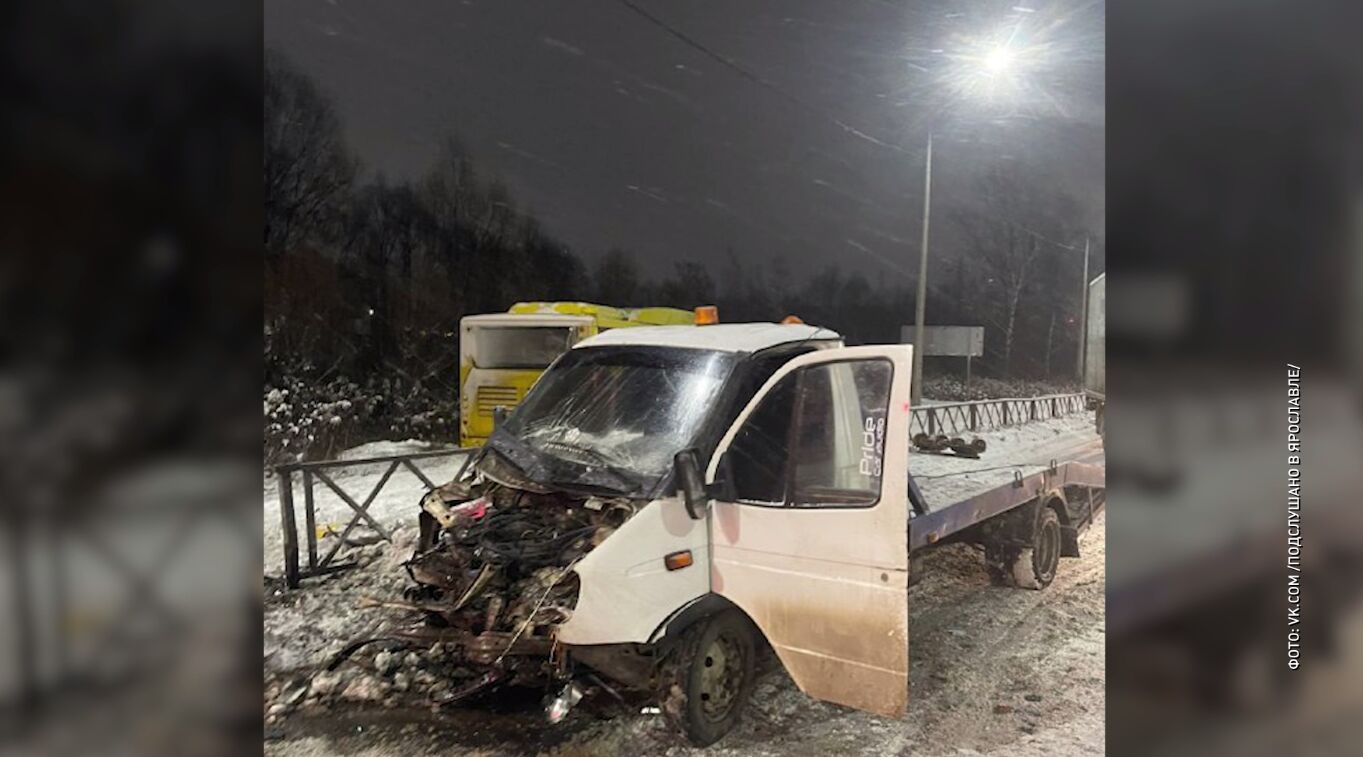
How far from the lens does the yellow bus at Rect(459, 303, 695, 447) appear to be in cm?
237

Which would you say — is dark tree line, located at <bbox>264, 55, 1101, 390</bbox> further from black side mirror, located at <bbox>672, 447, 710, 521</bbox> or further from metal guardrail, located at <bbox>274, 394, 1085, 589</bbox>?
black side mirror, located at <bbox>672, 447, 710, 521</bbox>

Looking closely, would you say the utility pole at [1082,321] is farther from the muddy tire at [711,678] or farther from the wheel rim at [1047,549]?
the muddy tire at [711,678]

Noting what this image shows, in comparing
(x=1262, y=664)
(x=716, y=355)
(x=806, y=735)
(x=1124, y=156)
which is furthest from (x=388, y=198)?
(x=1262, y=664)

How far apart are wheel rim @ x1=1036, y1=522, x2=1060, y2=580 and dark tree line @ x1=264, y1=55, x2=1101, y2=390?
422mm

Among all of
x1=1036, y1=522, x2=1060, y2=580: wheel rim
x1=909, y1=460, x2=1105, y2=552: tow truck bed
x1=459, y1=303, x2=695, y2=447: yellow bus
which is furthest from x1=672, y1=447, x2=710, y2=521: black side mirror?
x1=1036, y1=522, x2=1060, y2=580: wheel rim

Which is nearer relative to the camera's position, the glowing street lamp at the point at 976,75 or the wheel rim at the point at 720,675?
the wheel rim at the point at 720,675

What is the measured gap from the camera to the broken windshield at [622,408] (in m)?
2.27

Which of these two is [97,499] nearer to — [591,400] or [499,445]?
[499,445]

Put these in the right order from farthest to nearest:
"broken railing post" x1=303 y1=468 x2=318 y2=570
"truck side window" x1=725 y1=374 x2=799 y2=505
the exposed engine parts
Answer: "broken railing post" x1=303 y1=468 x2=318 y2=570 → "truck side window" x1=725 y1=374 x2=799 y2=505 → the exposed engine parts

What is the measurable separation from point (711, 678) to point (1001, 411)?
1.03 meters

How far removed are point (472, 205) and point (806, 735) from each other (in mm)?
1660

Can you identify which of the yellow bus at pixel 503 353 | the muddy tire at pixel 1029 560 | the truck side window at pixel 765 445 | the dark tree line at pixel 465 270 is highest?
the dark tree line at pixel 465 270

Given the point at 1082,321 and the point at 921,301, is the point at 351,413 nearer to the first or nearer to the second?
the point at 921,301

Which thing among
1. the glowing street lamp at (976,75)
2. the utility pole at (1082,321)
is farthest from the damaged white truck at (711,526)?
the glowing street lamp at (976,75)
